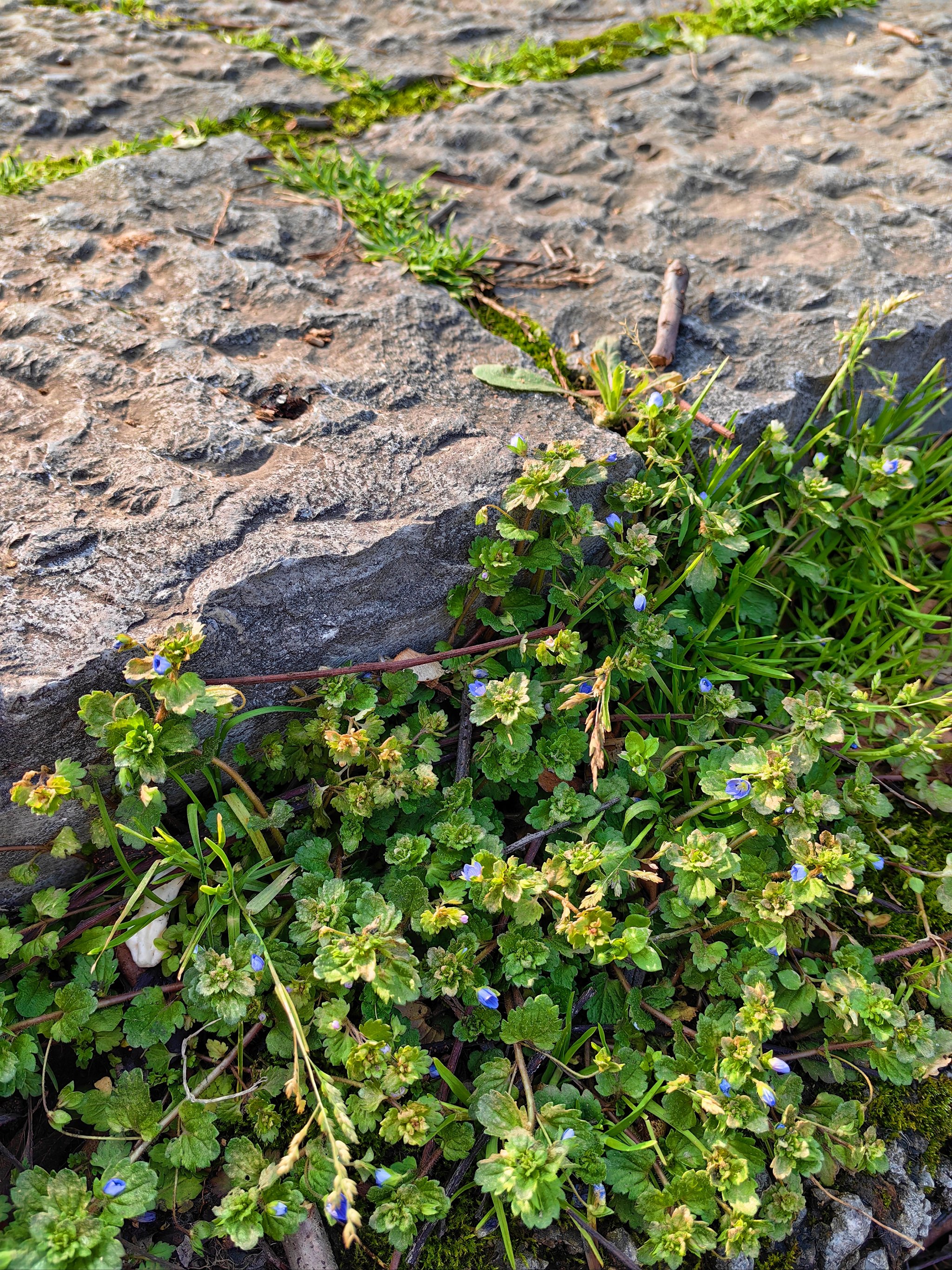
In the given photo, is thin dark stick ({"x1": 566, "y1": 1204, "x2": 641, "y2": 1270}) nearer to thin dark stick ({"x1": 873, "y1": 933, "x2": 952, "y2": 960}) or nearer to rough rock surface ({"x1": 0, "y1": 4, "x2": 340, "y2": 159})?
thin dark stick ({"x1": 873, "y1": 933, "x2": 952, "y2": 960})

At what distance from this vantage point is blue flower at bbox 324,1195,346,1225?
69.2 inches

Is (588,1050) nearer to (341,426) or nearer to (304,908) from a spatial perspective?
(304,908)

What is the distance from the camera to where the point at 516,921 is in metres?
2.19

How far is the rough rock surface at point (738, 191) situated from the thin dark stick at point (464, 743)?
54.7 inches

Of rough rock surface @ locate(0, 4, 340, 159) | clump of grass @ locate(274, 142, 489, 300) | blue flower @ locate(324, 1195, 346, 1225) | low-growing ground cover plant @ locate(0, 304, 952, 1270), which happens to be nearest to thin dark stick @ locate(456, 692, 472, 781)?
low-growing ground cover plant @ locate(0, 304, 952, 1270)

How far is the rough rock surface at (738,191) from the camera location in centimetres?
324

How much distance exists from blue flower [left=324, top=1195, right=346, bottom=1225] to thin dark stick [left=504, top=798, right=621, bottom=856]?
89 centimetres

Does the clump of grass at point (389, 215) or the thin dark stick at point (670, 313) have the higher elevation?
the clump of grass at point (389, 215)

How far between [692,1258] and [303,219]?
362 centimetres

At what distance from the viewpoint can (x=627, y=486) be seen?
2.71 meters

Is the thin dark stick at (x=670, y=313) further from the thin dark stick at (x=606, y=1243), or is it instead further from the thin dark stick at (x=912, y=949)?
the thin dark stick at (x=606, y=1243)

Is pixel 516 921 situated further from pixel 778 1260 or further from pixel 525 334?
pixel 525 334

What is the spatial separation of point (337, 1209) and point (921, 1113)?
155 cm

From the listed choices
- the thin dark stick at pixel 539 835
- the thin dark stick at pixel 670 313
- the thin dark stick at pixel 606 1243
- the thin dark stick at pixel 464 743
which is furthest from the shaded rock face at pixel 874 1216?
the thin dark stick at pixel 670 313
